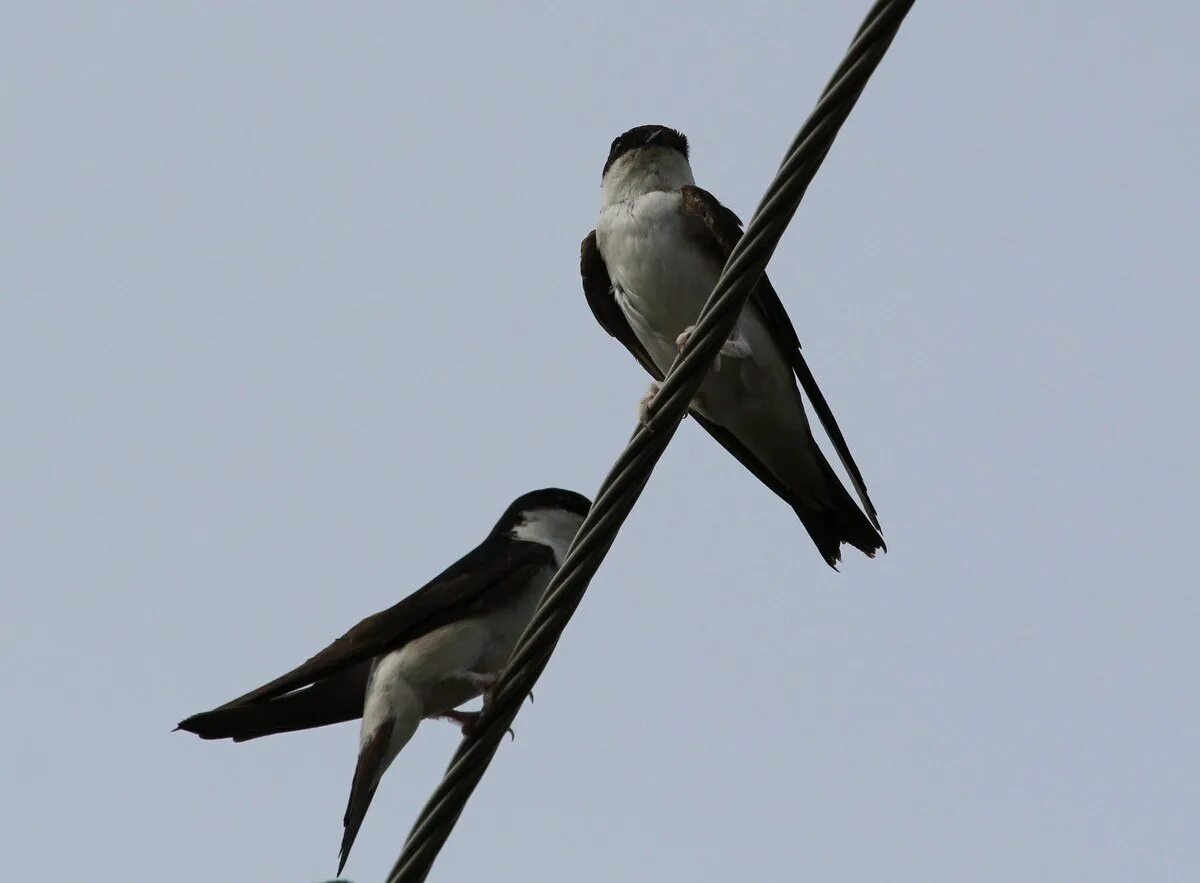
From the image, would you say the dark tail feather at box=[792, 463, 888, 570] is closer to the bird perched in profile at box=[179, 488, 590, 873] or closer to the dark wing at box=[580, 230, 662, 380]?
the dark wing at box=[580, 230, 662, 380]

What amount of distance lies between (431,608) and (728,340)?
1431mm

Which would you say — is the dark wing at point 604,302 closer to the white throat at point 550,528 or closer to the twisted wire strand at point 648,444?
the white throat at point 550,528

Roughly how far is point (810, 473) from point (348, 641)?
1.86m

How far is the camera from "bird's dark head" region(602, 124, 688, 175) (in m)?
6.50

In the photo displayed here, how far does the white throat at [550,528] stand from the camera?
6.17 metres

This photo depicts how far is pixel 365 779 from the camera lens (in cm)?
533

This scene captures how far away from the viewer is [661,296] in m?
6.03

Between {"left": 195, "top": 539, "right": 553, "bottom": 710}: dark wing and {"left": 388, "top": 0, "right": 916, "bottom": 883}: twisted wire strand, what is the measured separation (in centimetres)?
206

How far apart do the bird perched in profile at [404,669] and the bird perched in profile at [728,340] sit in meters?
0.95

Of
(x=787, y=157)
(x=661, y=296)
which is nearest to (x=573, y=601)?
(x=787, y=157)

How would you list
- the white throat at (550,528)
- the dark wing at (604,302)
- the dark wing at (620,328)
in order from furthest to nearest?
1. the dark wing at (604,302)
2. the dark wing at (620,328)
3. the white throat at (550,528)

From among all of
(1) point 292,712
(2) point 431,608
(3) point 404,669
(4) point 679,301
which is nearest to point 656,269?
(4) point 679,301

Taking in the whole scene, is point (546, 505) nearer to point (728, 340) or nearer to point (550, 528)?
point (550, 528)

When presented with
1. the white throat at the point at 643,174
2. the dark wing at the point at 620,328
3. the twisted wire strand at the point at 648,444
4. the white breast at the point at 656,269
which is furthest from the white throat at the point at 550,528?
the twisted wire strand at the point at 648,444
